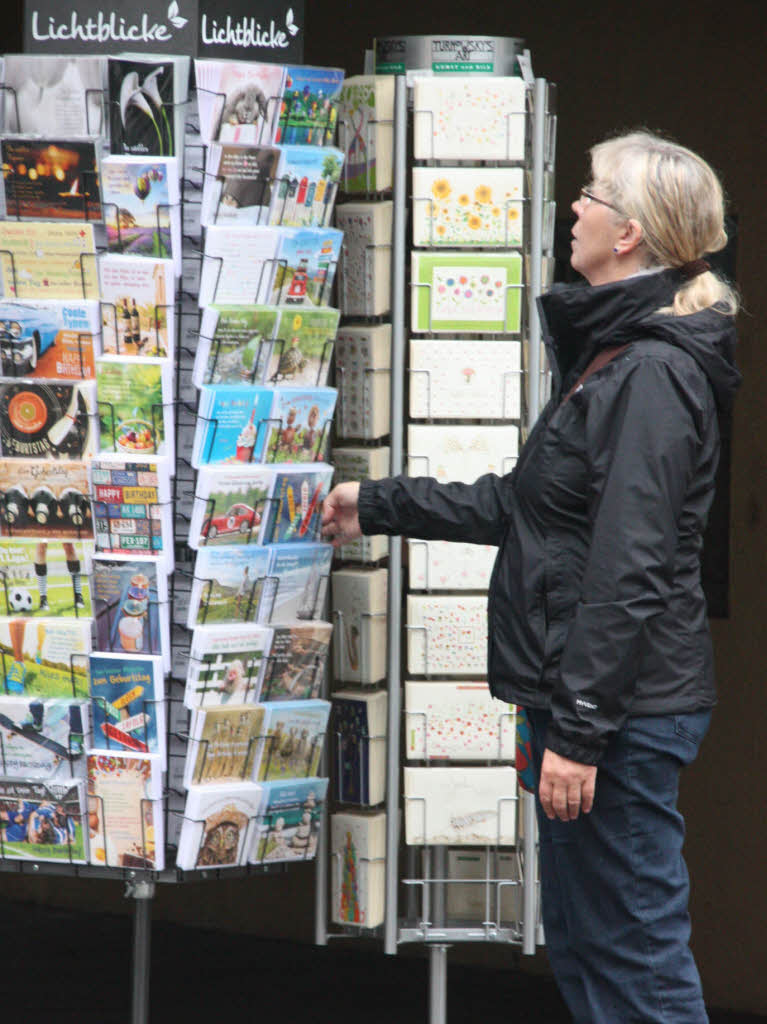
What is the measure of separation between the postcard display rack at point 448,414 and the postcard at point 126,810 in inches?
19.2

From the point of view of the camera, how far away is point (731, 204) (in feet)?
14.0

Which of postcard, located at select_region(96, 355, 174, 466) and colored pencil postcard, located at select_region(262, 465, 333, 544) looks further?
colored pencil postcard, located at select_region(262, 465, 333, 544)

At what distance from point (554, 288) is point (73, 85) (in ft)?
3.34

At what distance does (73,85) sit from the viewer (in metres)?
2.94

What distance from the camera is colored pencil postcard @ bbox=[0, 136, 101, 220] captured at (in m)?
2.95

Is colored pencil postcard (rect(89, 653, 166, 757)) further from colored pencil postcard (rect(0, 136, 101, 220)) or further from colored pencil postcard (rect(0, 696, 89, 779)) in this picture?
colored pencil postcard (rect(0, 136, 101, 220))

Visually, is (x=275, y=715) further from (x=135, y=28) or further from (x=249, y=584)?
(x=135, y=28)

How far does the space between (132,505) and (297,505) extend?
13.2 inches

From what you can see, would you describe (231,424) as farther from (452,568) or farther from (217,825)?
(217,825)

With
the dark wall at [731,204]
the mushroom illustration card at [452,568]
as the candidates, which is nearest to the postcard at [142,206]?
the mushroom illustration card at [452,568]

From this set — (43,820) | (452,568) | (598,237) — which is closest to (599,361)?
(598,237)

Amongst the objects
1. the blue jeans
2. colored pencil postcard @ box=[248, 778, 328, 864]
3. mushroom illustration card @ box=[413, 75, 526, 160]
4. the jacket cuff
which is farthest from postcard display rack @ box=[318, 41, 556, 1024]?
the jacket cuff

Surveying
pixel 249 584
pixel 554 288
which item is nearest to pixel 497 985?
pixel 249 584

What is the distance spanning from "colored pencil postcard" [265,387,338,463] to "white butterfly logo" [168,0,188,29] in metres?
0.71
